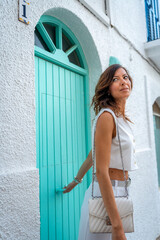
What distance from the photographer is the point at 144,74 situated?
4.73 m

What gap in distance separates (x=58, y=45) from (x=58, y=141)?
1.21 m

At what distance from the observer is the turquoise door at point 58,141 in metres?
2.26

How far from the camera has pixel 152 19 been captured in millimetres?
5609

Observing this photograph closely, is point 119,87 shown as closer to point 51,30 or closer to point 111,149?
point 111,149

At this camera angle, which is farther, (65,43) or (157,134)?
(157,134)

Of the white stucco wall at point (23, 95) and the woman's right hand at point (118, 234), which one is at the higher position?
the white stucco wall at point (23, 95)

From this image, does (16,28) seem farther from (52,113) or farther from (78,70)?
(78,70)

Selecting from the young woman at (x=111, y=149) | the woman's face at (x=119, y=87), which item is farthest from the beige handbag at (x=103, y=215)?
the woman's face at (x=119, y=87)

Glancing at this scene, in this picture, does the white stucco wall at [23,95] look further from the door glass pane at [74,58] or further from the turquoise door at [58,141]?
the turquoise door at [58,141]

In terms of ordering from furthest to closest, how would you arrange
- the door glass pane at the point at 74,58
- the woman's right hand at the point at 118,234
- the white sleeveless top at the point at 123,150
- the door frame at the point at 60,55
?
the door glass pane at the point at 74,58
the door frame at the point at 60,55
the white sleeveless top at the point at 123,150
the woman's right hand at the point at 118,234

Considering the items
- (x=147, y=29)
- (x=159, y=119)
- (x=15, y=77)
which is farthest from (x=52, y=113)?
(x=159, y=119)

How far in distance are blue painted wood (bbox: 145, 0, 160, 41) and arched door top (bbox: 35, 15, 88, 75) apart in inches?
115

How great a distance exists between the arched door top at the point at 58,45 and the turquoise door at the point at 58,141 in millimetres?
20

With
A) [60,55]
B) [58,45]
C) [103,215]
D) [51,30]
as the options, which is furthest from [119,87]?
[51,30]
